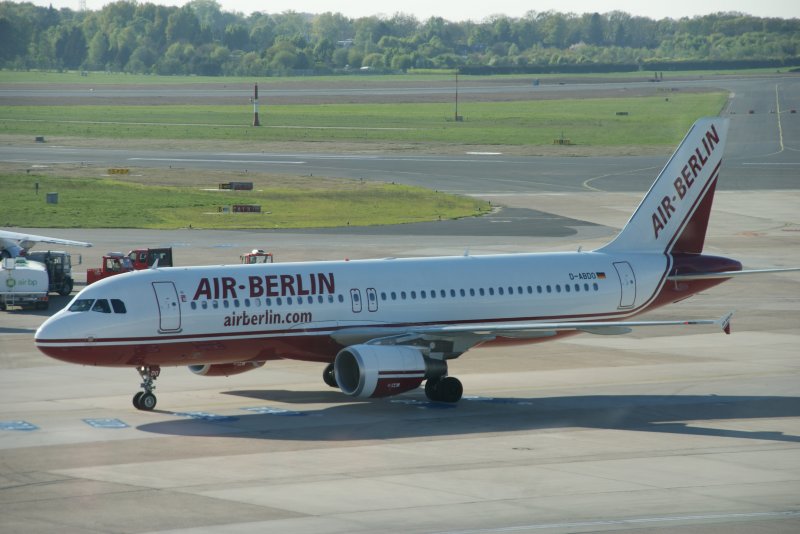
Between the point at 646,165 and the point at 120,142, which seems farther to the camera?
the point at 120,142

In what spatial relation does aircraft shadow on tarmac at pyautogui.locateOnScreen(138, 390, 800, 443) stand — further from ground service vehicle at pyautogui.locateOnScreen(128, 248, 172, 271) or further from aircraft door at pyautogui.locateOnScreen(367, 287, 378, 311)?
ground service vehicle at pyautogui.locateOnScreen(128, 248, 172, 271)

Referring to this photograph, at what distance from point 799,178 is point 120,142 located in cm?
8745

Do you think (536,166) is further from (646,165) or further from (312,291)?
(312,291)

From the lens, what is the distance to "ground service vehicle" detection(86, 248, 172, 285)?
6894cm

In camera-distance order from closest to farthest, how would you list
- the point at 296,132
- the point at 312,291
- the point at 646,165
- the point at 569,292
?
the point at 312,291
the point at 569,292
the point at 646,165
the point at 296,132

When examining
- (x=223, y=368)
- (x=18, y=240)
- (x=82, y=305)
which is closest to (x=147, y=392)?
(x=82, y=305)

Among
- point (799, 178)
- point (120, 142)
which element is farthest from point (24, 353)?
point (120, 142)

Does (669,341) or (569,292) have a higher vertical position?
(569,292)

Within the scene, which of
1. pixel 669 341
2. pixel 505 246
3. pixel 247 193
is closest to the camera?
pixel 669 341

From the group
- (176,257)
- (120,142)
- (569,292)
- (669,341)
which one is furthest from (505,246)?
(120,142)

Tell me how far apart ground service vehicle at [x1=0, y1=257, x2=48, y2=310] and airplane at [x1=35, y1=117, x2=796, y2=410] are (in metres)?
21.3

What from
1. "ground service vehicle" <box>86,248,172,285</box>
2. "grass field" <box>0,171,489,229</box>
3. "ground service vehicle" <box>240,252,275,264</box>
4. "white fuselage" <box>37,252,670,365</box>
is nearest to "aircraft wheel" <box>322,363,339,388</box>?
"white fuselage" <box>37,252,670,365</box>

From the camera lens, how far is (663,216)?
5047 cm

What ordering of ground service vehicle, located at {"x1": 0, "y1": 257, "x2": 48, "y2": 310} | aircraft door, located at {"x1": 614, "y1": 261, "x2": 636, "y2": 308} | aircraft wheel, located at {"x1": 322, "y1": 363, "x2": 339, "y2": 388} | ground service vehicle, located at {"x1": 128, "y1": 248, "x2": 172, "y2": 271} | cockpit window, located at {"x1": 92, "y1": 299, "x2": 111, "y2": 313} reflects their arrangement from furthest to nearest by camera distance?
ground service vehicle, located at {"x1": 128, "y1": 248, "x2": 172, "y2": 271}
ground service vehicle, located at {"x1": 0, "y1": 257, "x2": 48, "y2": 310}
aircraft door, located at {"x1": 614, "y1": 261, "x2": 636, "y2": 308}
aircraft wheel, located at {"x1": 322, "y1": 363, "x2": 339, "y2": 388}
cockpit window, located at {"x1": 92, "y1": 299, "x2": 111, "y2": 313}
